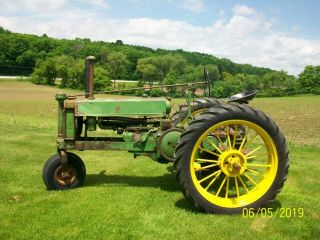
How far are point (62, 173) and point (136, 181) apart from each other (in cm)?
123

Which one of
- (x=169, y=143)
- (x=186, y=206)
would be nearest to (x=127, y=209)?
(x=186, y=206)

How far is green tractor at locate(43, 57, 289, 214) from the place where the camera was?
15.6 feet

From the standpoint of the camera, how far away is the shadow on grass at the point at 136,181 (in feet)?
20.2

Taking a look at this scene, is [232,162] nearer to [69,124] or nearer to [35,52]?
[69,124]

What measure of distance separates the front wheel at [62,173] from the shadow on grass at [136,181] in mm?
287

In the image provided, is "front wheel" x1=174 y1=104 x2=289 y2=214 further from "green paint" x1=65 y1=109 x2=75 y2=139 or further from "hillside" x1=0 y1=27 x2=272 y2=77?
"hillside" x1=0 y1=27 x2=272 y2=77

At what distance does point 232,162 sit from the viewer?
16.4 ft

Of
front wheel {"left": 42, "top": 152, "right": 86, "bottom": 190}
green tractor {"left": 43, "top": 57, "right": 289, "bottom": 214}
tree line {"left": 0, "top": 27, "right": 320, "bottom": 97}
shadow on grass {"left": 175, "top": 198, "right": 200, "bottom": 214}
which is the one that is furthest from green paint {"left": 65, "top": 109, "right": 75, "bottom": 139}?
tree line {"left": 0, "top": 27, "right": 320, "bottom": 97}

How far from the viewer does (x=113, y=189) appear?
584cm

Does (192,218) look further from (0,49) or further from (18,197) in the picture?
(0,49)

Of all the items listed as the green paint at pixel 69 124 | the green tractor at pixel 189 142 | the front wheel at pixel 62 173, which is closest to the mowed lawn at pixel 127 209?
the front wheel at pixel 62 173

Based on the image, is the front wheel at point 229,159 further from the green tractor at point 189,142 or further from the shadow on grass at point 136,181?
the shadow on grass at point 136,181

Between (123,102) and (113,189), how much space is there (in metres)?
1.29

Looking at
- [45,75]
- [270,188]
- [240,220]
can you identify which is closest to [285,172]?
[270,188]
